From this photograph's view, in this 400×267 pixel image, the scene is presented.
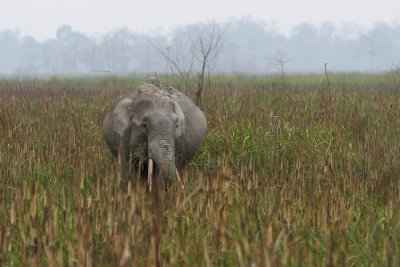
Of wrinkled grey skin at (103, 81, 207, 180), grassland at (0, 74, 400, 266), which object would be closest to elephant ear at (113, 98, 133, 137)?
wrinkled grey skin at (103, 81, 207, 180)

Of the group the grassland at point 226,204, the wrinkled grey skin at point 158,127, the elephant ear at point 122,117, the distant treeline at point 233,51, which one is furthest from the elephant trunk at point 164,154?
the distant treeline at point 233,51

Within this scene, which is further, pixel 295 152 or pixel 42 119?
pixel 42 119

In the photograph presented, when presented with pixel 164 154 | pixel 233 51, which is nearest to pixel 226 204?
pixel 164 154

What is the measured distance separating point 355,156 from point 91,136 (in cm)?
300

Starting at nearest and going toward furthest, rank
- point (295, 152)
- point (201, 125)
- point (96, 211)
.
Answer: point (96, 211) < point (201, 125) < point (295, 152)

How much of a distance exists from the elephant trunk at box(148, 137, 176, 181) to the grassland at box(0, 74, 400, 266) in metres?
0.20

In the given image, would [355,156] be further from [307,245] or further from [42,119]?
[42,119]

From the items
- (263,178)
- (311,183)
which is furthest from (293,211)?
(263,178)

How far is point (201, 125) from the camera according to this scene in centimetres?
514

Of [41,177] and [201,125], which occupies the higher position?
[201,125]

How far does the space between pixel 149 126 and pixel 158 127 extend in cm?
9

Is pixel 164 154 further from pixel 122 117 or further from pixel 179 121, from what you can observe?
pixel 122 117

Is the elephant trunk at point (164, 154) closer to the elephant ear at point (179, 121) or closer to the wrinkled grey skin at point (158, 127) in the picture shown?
the wrinkled grey skin at point (158, 127)

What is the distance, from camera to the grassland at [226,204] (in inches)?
107
